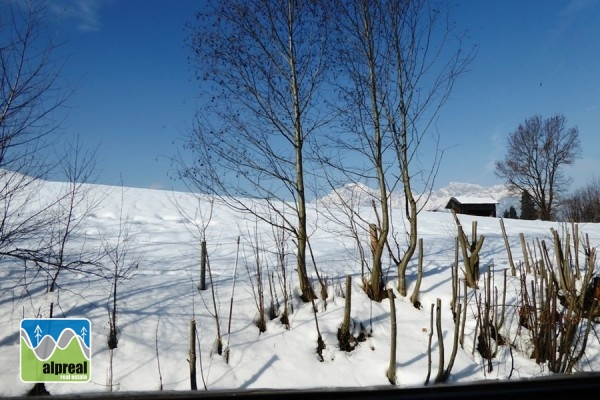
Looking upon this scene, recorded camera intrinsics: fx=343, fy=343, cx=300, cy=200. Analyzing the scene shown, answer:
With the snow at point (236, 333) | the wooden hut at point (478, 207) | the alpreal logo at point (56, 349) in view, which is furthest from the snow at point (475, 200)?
the alpreal logo at point (56, 349)

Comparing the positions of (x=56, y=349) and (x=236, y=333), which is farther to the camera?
(x=236, y=333)

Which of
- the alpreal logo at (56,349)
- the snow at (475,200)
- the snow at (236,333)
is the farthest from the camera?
the snow at (475,200)

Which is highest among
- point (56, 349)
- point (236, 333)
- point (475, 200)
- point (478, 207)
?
point (475, 200)

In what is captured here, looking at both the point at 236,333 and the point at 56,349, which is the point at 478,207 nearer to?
the point at 236,333

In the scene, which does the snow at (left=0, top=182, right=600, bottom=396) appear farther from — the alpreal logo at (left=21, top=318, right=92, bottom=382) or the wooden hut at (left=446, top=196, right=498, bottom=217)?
the wooden hut at (left=446, top=196, right=498, bottom=217)

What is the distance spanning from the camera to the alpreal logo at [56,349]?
1.34 meters

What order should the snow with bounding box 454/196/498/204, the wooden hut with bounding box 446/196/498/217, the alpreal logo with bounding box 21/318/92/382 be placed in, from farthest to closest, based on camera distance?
the snow with bounding box 454/196/498/204 < the wooden hut with bounding box 446/196/498/217 < the alpreal logo with bounding box 21/318/92/382

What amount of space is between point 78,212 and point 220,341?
8.82 meters

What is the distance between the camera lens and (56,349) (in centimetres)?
136

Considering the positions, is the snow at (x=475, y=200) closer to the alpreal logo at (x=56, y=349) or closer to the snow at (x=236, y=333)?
the snow at (x=236, y=333)

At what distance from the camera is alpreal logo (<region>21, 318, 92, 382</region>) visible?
1342 millimetres

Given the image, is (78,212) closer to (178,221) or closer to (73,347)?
(178,221)

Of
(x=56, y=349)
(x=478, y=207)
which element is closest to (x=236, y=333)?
(x=56, y=349)

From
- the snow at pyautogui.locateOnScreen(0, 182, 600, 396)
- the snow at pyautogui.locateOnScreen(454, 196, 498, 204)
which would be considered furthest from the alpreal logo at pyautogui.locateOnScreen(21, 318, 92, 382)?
the snow at pyautogui.locateOnScreen(454, 196, 498, 204)
